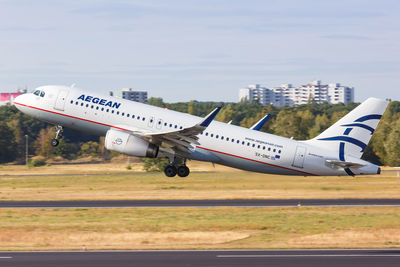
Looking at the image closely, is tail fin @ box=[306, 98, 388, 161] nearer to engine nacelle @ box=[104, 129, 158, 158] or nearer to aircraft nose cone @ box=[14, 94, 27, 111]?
engine nacelle @ box=[104, 129, 158, 158]

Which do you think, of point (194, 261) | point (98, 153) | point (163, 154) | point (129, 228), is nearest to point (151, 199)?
point (163, 154)

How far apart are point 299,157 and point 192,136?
9.28 meters

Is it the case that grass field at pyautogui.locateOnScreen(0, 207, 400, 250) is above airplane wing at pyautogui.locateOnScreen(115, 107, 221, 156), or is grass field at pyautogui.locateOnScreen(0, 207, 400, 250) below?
below

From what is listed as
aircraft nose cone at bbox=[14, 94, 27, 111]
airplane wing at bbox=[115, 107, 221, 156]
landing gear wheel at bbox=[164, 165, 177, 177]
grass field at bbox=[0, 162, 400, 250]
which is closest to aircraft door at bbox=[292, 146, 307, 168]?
grass field at bbox=[0, 162, 400, 250]

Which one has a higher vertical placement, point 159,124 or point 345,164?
point 159,124

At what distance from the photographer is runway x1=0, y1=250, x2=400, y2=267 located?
30672mm

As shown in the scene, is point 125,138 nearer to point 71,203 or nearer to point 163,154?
point 163,154

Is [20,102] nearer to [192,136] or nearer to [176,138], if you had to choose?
[176,138]

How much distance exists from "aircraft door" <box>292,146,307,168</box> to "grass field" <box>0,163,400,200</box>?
39.2 feet

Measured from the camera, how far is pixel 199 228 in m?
42.8

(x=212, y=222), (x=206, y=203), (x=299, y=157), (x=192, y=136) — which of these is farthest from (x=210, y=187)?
(x=212, y=222)

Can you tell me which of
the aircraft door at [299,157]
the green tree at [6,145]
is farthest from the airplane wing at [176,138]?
the green tree at [6,145]

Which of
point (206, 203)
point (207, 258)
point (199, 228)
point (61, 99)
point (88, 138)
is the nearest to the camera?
point (207, 258)

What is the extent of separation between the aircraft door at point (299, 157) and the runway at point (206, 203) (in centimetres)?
564
